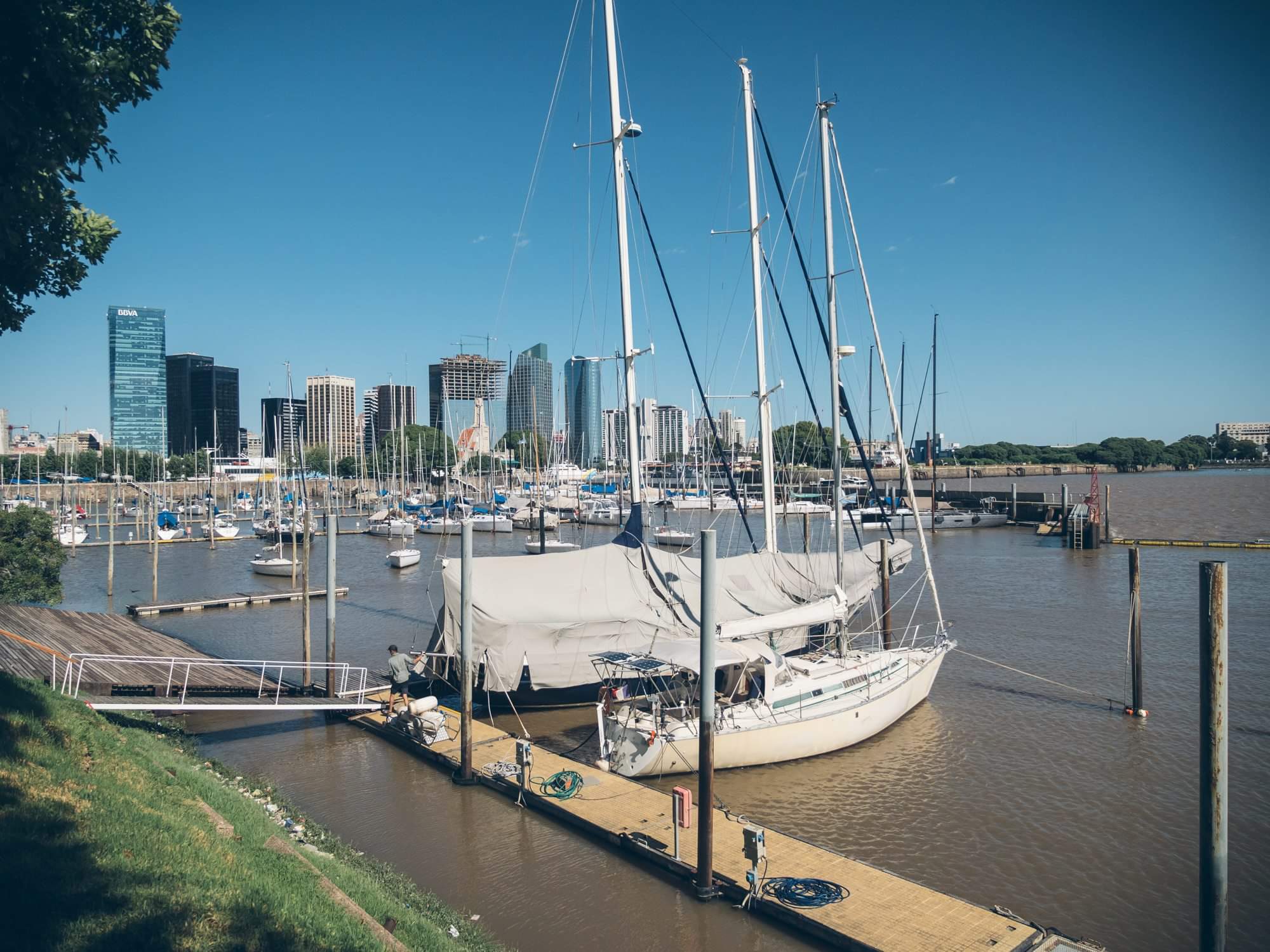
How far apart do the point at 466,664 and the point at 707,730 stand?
6.27 m

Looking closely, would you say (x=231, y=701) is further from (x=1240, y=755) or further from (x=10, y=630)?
(x=1240, y=755)

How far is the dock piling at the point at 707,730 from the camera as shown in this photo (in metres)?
11.4

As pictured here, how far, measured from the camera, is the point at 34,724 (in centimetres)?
1134

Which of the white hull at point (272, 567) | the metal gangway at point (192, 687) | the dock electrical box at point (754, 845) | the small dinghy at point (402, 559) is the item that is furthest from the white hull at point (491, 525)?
the dock electrical box at point (754, 845)

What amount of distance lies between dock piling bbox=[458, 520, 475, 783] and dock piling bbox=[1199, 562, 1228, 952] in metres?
11.6

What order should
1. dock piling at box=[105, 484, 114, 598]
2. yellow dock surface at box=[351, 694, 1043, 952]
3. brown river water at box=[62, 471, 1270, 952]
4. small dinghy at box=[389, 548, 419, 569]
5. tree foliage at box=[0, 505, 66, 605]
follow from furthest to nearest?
small dinghy at box=[389, 548, 419, 569], dock piling at box=[105, 484, 114, 598], tree foliage at box=[0, 505, 66, 605], brown river water at box=[62, 471, 1270, 952], yellow dock surface at box=[351, 694, 1043, 952]

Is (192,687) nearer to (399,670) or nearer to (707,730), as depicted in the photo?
(399,670)

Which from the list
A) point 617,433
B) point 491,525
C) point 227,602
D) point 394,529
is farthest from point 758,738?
point 491,525

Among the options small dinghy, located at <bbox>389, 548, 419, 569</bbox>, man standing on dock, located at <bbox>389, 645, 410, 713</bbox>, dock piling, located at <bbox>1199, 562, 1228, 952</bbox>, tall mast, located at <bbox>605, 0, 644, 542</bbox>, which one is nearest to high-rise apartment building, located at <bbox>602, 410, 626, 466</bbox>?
tall mast, located at <bbox>605, 0, 644, 542</bbox>

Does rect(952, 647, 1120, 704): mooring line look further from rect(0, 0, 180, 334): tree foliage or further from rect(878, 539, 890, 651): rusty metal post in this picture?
rect(0, 0, 180, 334): tree foliage

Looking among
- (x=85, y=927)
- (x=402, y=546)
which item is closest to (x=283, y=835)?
(x=85, y=927)

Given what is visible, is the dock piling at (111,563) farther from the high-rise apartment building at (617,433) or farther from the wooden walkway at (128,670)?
the high-rise apartment building at (617,433)

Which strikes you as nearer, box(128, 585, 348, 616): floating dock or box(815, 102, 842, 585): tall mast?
box(815, 102, 842, 585): tall mast

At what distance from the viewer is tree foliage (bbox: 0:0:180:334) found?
8.60 m
